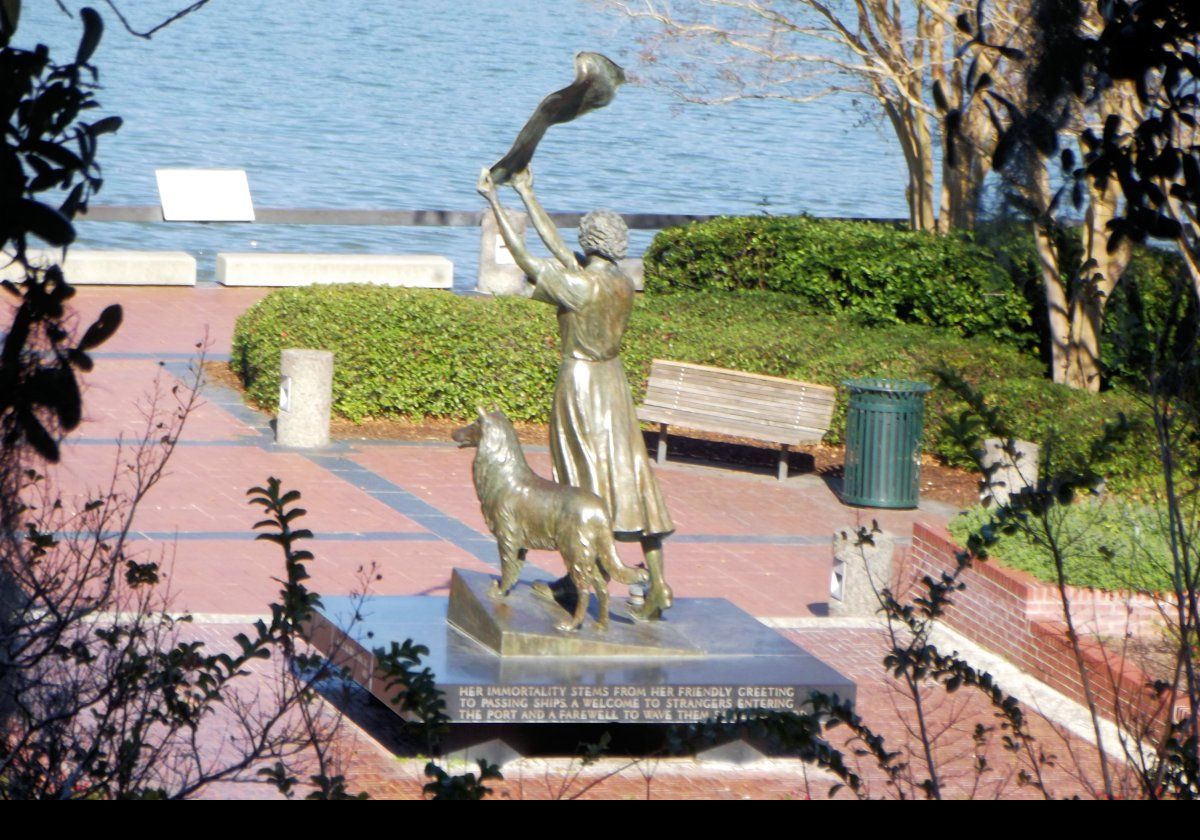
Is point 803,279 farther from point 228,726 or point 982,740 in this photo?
point 982,740

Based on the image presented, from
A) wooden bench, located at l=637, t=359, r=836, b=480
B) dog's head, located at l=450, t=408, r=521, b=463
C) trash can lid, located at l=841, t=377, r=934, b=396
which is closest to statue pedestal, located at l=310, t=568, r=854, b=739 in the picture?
dog's head, located at l=450, t=408, r=521, b=463

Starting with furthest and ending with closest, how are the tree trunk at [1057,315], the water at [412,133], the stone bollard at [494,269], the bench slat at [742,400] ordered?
the water at [412,133] < the stone bollard at [494,269] < the tree trunk at [1057,315] < the bench slat at [742,400]

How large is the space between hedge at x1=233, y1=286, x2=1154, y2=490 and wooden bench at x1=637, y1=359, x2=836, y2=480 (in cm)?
92

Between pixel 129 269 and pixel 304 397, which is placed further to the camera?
pixel 129 269

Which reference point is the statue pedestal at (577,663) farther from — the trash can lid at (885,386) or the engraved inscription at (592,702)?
the trash can lid at (885,386)

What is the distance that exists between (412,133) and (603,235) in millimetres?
39634

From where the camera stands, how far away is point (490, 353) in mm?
14102

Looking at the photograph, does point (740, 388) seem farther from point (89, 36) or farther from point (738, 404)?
point (89, 36)

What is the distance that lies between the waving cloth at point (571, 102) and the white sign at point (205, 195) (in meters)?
15.9

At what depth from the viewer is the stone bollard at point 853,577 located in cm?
953

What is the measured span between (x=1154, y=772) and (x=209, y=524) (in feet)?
25.9

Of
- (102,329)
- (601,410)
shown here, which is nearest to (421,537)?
(601,410)

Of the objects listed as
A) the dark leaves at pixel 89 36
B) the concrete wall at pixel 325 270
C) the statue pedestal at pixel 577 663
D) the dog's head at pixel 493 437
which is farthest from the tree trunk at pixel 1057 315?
the dark leaves at pixel 89 36

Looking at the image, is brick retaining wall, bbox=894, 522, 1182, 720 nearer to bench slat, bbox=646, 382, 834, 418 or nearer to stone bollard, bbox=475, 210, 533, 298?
bench slat, bbox=646, 382, 834, 418
